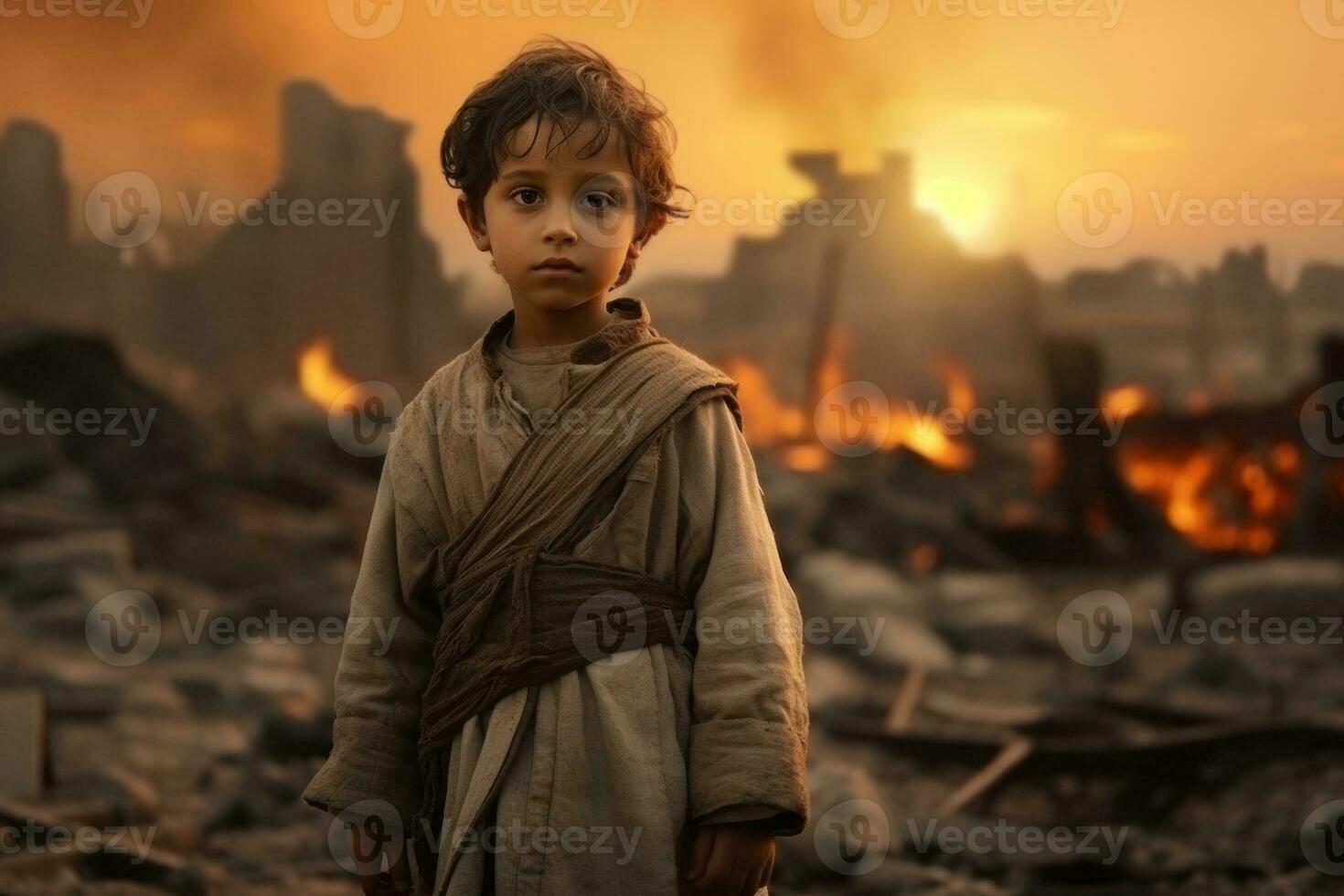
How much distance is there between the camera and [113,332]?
5.91 meters

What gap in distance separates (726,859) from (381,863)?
0.53 m

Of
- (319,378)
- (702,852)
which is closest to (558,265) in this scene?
(702,852)

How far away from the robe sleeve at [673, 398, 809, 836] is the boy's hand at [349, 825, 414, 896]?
0.45 metres

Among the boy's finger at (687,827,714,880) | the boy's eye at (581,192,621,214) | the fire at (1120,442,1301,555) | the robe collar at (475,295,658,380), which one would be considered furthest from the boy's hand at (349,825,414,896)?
the fire at (1120,442,1301,555)

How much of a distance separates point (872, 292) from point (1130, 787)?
194cm

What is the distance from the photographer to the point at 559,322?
2.39 m

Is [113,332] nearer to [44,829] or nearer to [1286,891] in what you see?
[44,829]

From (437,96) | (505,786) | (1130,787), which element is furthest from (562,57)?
(1130,787)

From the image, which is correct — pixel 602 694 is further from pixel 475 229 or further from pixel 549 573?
pixel 475 229

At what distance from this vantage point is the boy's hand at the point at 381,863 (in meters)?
2.39

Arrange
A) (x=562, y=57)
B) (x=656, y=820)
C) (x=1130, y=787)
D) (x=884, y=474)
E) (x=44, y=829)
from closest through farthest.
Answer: (x=656, y=820), (x=562, y=57), (x=44, y=829), (x=1130, y=787), (x=884, y=474)

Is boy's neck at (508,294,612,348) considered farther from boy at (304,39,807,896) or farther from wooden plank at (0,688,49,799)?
wooden plank at (0,688,49,799)

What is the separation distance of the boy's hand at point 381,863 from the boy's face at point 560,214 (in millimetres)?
796

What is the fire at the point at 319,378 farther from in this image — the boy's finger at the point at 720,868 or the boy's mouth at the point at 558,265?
the boy's finger at the point at 720,868
